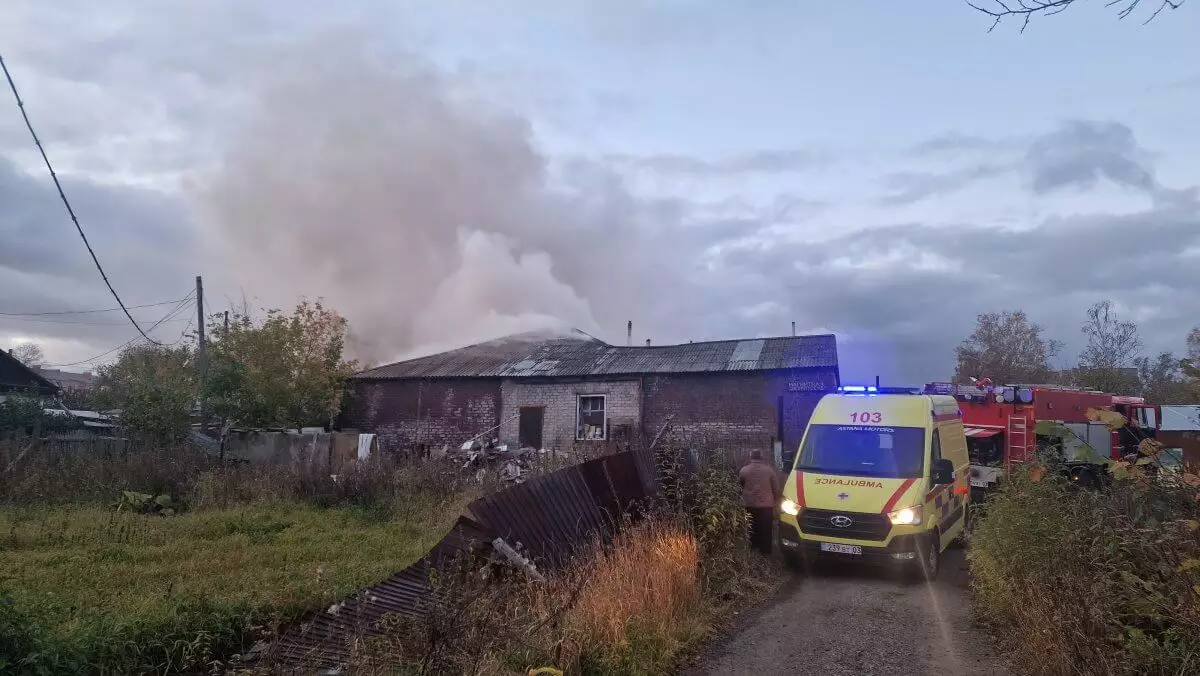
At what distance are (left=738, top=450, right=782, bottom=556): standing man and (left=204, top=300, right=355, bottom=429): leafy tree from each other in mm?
17514

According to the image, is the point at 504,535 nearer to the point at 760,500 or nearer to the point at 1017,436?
the point at 760,500

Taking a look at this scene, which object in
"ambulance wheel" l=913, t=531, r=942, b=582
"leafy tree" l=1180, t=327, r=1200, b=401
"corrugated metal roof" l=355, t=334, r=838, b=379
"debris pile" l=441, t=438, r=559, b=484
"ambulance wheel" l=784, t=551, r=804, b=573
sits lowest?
"ambulance wheel" l=784, t=551, r=804, b=573

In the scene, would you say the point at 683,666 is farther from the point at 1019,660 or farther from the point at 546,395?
the point at 546,395

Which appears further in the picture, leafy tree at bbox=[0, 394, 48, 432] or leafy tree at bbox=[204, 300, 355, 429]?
leafy tree at bbox=[204, 300, 355, 429]

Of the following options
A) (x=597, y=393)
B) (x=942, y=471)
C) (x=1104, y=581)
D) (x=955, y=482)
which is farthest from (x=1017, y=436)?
(x=597, y=393)

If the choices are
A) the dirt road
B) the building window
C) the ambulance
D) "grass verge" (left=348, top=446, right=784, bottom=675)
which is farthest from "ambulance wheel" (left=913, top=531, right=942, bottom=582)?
the building window

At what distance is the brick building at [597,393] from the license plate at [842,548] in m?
10.6

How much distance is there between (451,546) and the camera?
589cm

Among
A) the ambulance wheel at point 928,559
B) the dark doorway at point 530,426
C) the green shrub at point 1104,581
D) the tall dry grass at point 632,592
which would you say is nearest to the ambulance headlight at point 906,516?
the ambulance wheel at point 928,559

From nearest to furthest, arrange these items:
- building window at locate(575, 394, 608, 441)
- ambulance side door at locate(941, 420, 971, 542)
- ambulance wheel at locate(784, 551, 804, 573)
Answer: ambulance wheel at locate(784, 551, 804, 573) < ambulance side door at locate(941, 420, 971, 542) < building window at locate(575, 394, 608, 441)

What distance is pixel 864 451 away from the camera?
9945 mm

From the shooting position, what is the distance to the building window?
77.2 ft

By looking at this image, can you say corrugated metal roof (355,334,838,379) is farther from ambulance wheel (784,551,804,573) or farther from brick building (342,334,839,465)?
ambulance wheel (784,551,804,573)

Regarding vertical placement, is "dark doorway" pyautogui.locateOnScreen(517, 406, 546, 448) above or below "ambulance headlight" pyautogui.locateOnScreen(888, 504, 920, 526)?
above
